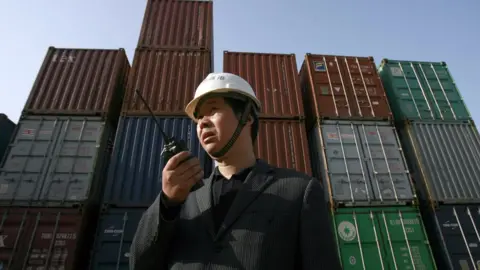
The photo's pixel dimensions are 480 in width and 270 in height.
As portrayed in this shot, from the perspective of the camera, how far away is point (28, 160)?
8.03m

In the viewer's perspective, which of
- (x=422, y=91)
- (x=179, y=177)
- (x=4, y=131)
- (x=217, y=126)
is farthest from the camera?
(x=422, y=91)

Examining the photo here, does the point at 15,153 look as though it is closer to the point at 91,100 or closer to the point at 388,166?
the point at 91,100

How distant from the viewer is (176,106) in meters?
9.63

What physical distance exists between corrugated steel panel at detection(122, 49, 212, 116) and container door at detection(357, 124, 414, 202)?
5871 millimetres

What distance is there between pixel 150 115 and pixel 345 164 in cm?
644

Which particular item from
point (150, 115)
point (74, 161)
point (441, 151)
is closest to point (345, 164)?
point (441, 151)

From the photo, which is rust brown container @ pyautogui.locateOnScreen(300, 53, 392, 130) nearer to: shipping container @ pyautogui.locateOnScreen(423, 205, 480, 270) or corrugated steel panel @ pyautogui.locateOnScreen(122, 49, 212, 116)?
shipping container @ pyautogui.locateOnScreen(423, 205, 480, 270)

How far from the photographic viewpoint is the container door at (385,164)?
847 cm

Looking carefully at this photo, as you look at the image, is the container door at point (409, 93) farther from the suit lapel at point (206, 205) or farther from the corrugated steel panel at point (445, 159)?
the suit lapel at point (206, 205)

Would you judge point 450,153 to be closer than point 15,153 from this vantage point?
No

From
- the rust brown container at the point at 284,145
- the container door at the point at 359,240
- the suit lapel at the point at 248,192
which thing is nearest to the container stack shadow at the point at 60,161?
the rust brown container at the point at 284,145

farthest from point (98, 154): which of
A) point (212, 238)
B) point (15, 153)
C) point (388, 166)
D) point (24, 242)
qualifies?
point (388, 166)

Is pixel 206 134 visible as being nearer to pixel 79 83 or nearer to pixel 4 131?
pixel 79 83

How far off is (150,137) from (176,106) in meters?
1.40
